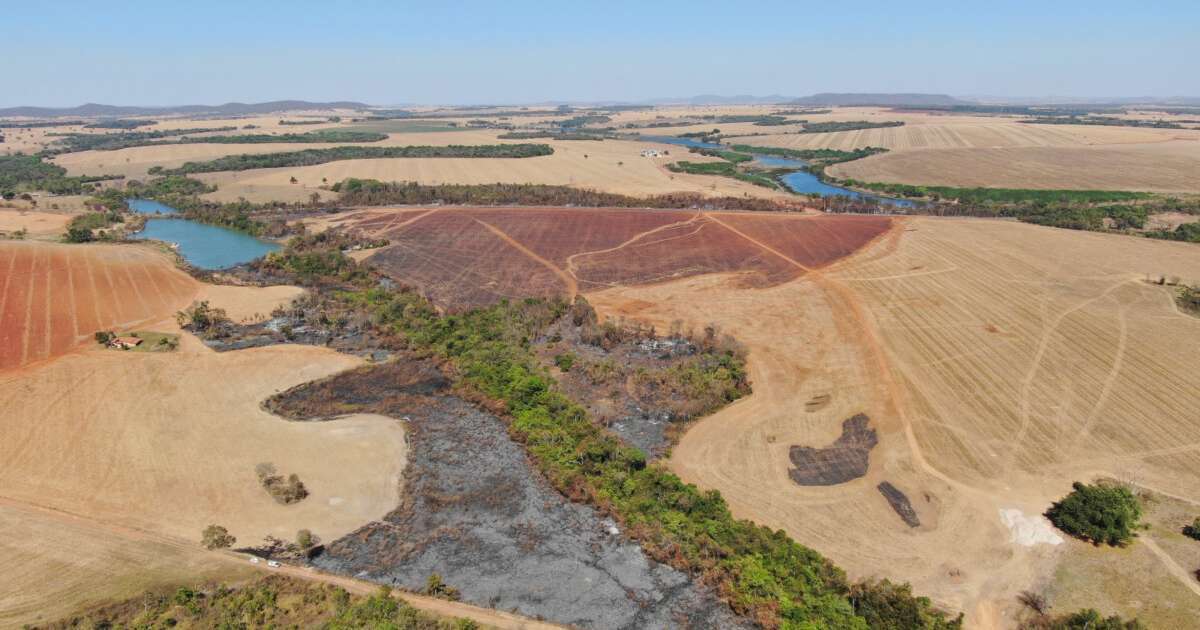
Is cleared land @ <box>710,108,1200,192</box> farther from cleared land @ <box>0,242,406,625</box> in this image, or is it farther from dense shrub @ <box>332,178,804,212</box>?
cleared land @ <box>0,242,406,625</box>

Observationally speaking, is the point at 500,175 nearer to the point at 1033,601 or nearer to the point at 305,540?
the point at 305,540

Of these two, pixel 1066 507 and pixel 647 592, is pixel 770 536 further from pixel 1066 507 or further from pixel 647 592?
pixel 1066 507

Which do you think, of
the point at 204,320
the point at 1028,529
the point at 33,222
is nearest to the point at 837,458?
the point at 1028,529

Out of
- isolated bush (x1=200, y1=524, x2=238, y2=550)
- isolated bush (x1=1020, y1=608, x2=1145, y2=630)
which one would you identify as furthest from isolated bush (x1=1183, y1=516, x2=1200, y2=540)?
isolated bush (x1=200, y1=524, x2=238, y2=550)

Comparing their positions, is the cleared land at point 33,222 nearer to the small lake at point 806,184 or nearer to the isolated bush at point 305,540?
the isolated bush at point 305,540

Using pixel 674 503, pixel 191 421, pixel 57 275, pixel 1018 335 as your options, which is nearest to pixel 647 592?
pixel 674 503
